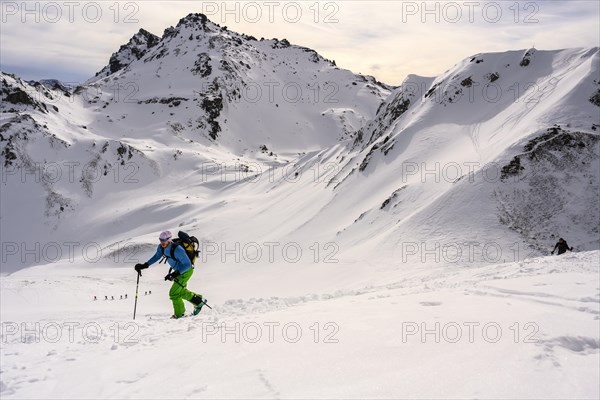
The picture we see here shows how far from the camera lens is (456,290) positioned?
34.9 feet

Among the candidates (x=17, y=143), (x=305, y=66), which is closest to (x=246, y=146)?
(x=17, y=143)

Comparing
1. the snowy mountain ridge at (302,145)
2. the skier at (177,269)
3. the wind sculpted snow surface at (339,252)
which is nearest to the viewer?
the wind sculpted snow surface at (339,252)

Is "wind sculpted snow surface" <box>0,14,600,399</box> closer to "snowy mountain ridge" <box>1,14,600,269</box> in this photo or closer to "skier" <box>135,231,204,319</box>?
"snowy mountain ridge" <box>1,14,600,269</box>

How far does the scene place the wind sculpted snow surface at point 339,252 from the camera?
219 inches

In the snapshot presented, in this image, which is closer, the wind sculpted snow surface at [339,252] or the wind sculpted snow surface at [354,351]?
the wind sculpted snow surface at [354,351]

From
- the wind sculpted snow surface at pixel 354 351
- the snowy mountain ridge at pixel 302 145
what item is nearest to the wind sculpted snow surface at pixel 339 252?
the wind sculpted snow surface at pixel 354 351

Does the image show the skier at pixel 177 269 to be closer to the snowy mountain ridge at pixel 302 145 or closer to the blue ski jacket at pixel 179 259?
the blue ski jacket at pixel 179 259

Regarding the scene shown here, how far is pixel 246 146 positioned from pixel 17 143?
52.5 metres

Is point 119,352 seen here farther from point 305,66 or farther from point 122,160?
point 305,66

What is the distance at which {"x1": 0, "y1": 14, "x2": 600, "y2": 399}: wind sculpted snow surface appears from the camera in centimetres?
555

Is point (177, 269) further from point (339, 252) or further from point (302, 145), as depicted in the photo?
point (302, 145)

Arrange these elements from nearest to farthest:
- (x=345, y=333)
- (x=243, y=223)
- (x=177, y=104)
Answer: (x=345, y=333) < (x=243, y=223) < (x=177, y=104)

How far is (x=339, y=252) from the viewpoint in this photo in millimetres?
26203

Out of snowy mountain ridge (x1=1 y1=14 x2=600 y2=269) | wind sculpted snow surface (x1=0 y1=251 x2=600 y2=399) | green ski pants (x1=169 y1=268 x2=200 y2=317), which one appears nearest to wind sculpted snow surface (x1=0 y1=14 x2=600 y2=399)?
wind sculpted snow surface (x1=0 y1=251 x2=600 y2=399)
